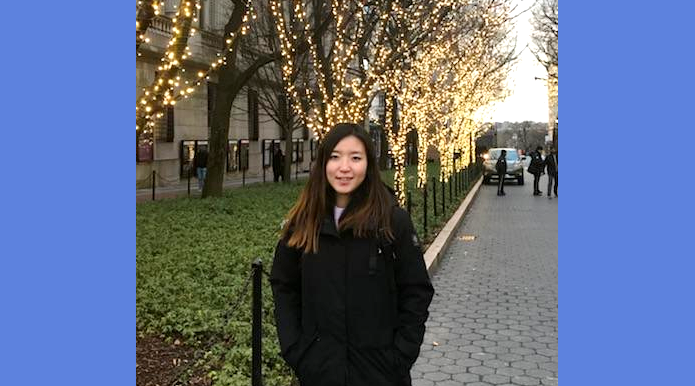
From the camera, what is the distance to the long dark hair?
2.82 m

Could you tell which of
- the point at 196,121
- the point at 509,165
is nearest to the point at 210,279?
the point at 196,121

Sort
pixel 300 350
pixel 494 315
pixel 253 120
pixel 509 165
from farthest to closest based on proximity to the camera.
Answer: pixel 253 120 → pixel 509 165 → pixel 494 315 → pixel 300 350

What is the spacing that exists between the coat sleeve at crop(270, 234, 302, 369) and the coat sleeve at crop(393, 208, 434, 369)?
1.52 feet

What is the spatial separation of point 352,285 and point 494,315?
5.03m

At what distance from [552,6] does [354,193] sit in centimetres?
3334

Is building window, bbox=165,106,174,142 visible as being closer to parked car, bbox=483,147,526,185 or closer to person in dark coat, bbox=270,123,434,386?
parked car, bbox=483,147,526,185

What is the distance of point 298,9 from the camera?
34.3 feet

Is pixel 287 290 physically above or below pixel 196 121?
below

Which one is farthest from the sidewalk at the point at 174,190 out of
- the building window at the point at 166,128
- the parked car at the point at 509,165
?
the parked car at the point at 509,165

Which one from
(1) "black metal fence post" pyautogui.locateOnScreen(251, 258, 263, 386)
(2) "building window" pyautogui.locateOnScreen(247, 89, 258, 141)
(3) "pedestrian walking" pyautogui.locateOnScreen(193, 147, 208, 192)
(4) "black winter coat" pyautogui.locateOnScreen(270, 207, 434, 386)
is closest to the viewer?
(4) "black winter coat" pyautogui.locateOnScreen(270, 207, 434, 386)

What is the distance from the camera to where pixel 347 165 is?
2.93 metres

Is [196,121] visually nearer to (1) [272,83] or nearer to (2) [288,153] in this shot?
(1) [272,83]

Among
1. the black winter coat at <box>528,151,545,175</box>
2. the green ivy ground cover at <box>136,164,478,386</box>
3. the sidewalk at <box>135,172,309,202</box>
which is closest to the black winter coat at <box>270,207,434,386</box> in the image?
the green ivy ground cover at <box>136,164,478,386</box>

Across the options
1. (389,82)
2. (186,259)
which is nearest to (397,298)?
(186,259)
